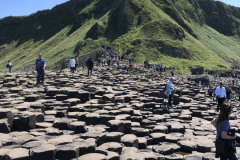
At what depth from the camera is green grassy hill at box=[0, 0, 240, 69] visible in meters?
68.4

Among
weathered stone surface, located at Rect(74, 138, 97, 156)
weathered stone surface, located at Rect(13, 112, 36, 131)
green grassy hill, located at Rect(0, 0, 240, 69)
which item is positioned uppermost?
green grassy hill, located at Rect(0, 0, 240, 69)

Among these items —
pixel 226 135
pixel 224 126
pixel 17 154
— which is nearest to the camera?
pixel 226 135

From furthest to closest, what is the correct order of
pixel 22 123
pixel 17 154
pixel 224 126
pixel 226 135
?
pixel 22 123
pixel 17 154
pixel 224 126
pixel 226 135

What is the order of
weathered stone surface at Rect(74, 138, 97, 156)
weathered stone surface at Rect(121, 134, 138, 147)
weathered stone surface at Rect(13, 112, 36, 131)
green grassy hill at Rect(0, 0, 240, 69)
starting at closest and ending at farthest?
weathered stone surface at Rect(74, 138, 97, 156)
weathered stone surface at Rect(121, 134, 138, 147)
weathered stone surface at Rect(13, 112, 36, 131)
green grassy hill at Rect(0, 0, 240, 69)

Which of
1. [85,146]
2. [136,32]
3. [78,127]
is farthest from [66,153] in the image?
[136,32]

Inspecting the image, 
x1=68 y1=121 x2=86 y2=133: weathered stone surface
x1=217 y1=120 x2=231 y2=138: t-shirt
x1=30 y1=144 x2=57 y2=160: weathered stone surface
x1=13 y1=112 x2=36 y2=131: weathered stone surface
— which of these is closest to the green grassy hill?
x1=68 y1=121 x2=86 y2=133: weathered stone surface

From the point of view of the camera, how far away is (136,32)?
246 feet

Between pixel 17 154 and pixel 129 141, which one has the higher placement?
pixel 17 154

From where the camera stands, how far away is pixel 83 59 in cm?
6303

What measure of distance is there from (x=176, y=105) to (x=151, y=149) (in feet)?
25.6

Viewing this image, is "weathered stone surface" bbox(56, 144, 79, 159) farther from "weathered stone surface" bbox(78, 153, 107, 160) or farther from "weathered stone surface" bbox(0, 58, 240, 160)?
"weathered stone surface" bbox(78, 153, 107, 160)

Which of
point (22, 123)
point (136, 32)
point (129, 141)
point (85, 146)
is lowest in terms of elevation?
point (129, 141)

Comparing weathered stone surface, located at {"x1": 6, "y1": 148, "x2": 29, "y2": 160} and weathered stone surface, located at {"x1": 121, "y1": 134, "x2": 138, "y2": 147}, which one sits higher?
weathered stone surface, located at {"x1": 6, "y1": 148, "x2": 29, "y2": 160}

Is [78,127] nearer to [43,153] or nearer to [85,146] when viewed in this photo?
[85,146]
